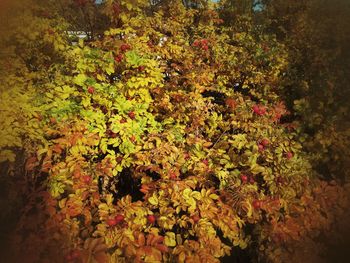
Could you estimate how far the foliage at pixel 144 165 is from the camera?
2.35 metres

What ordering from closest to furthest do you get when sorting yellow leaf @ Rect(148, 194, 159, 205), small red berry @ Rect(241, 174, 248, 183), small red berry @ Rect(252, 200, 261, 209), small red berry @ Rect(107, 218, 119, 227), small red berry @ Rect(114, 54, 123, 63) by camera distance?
small red berry @ Rect(107, 218, 119, 227) → yellow leaf @ Rect(148, 194, 159, 205) → small red berry @ Rect(252, 200, 261, 209) → small red berry @ Rect(241, 174, 248, 183) → small red berry @ Rect(114, 54, 123, 63)

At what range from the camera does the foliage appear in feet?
7.71

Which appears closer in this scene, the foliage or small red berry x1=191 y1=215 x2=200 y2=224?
the foliage

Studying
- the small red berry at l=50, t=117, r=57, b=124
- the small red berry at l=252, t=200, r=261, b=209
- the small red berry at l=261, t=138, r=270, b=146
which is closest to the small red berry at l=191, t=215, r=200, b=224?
the small red berry at l=252, t=200, r=261, b=209

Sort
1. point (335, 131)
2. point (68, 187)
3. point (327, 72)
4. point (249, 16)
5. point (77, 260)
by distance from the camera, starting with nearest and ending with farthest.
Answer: point (77, 260) → point (68, 187) → point (335, 131) → point (327, 72) → point (249, 16)

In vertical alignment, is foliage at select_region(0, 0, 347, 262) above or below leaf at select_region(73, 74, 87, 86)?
below

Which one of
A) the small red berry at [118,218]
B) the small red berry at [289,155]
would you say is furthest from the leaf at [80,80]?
the small red berry at [289,155]

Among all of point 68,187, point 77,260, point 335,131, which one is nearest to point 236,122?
point 335,131

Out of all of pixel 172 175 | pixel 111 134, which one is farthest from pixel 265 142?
pixel 111 134

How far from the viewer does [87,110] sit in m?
2.93

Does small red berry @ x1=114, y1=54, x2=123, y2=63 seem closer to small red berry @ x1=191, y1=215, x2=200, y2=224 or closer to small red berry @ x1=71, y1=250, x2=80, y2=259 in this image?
small red berry @ x1=191, y1=215, x2=200, y2=224

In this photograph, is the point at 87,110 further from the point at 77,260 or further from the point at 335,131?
the point at 335,131

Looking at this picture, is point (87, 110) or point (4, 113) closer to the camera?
point (4, 113)

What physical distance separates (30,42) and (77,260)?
2448mm
